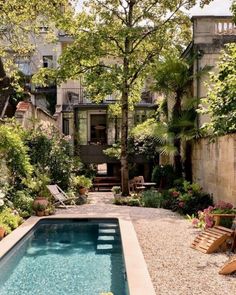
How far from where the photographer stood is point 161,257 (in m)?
8.35

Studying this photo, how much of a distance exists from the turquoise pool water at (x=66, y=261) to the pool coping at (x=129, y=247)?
0.19 meters

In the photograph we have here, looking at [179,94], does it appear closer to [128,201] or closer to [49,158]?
[128,201]

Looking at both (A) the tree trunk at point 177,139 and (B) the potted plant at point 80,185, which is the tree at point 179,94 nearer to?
(A) the tree trunk at point 177,139

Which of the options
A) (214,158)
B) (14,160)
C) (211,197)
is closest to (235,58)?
(214,158)

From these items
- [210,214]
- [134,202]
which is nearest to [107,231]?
[210,214]

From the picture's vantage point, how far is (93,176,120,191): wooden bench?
23891mm

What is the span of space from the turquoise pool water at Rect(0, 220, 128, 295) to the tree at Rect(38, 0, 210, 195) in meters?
6.26

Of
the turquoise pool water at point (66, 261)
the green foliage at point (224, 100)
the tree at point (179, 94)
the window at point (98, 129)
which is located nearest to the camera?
the turquoise pool water at point (66, 261)

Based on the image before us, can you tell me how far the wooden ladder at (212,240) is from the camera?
875 cm

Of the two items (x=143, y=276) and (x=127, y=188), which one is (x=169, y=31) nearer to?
(x=127, y=188)

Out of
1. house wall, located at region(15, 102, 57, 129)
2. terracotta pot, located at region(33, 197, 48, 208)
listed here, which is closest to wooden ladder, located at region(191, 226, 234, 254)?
terracotta pot, located at region(33, 197, 48, 208)

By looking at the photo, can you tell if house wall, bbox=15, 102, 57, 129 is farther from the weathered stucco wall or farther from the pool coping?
the weathered stucco wall

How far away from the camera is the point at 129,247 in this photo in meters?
9.04

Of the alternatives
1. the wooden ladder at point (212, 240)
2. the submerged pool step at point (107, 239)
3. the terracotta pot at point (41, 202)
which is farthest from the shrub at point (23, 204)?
the wooden ladder at point (212, 240)
